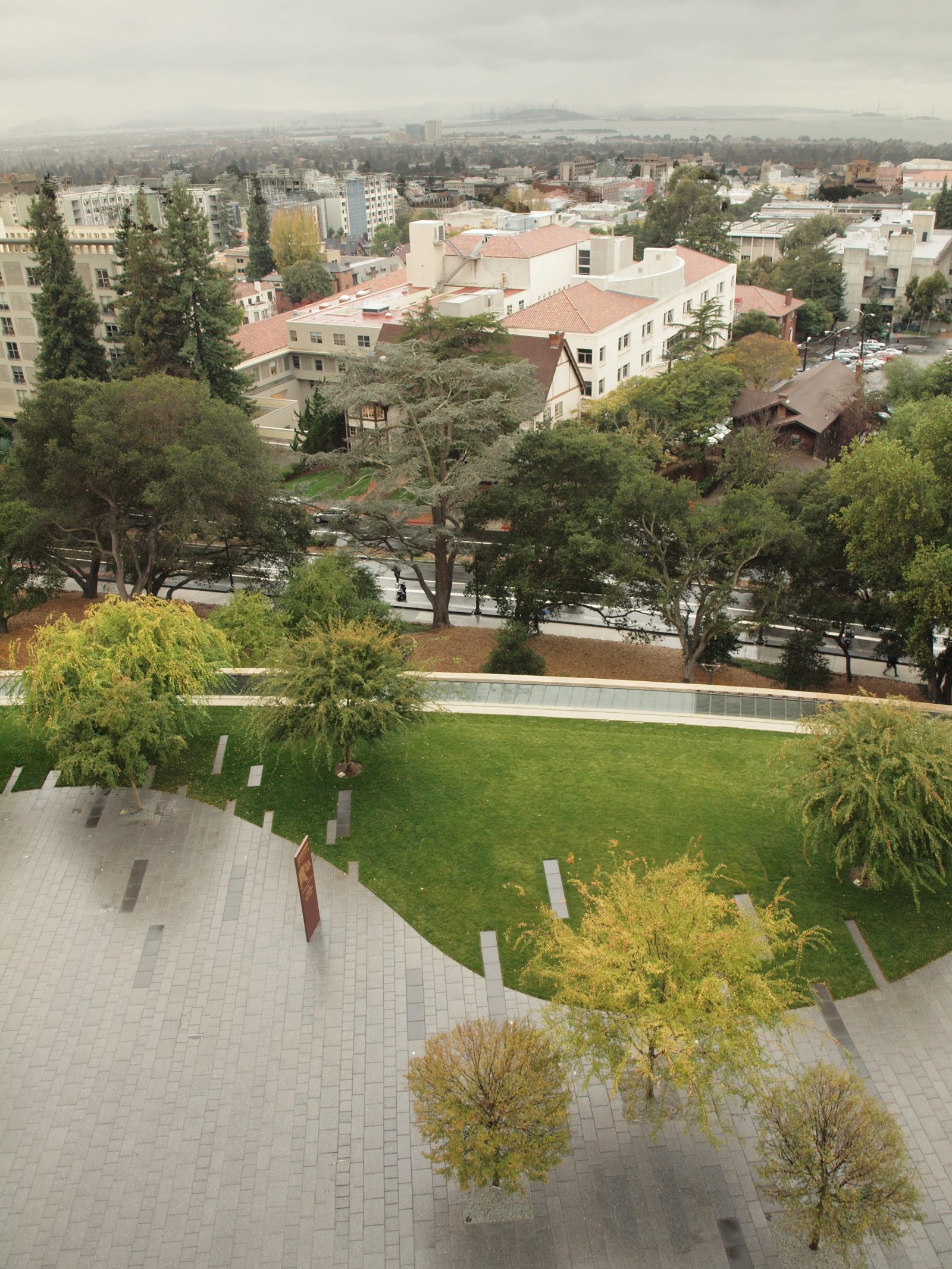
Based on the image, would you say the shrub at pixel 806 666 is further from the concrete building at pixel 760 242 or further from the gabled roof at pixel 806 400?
the concrete building at pixel 760 242

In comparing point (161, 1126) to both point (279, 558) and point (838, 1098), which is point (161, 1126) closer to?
point (838, 1098)

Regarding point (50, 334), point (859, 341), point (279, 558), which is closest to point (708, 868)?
point (279, 558)

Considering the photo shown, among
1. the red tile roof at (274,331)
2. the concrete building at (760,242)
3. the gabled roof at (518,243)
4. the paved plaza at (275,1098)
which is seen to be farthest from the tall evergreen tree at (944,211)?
the paved plaza at (275,1098)

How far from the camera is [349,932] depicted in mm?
19688

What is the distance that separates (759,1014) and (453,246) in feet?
205

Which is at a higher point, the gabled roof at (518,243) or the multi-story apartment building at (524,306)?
the gabled roof at (518,243)

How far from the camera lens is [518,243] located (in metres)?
65.6

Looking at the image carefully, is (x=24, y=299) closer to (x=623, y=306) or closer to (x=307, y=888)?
(x=623, y=306)

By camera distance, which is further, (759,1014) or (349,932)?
(349,932)

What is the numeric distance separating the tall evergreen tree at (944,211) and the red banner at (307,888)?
14080 cm

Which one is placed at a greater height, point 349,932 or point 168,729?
point 168,729

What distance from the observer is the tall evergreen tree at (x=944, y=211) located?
433 ft

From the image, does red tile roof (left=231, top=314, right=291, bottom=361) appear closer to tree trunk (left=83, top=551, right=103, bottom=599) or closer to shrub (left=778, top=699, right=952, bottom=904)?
tree trunk (left=83, top=551, right=103, bottom=599)

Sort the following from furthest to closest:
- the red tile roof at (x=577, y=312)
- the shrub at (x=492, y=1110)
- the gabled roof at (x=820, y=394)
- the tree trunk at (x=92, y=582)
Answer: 1. the red tile roof at (x=577, y=312)
2. the gabled roof at (x=820, y=394)
3. the tree trunk at (x=92, y=582)
4. the shrub at (x=492, y=1110)
